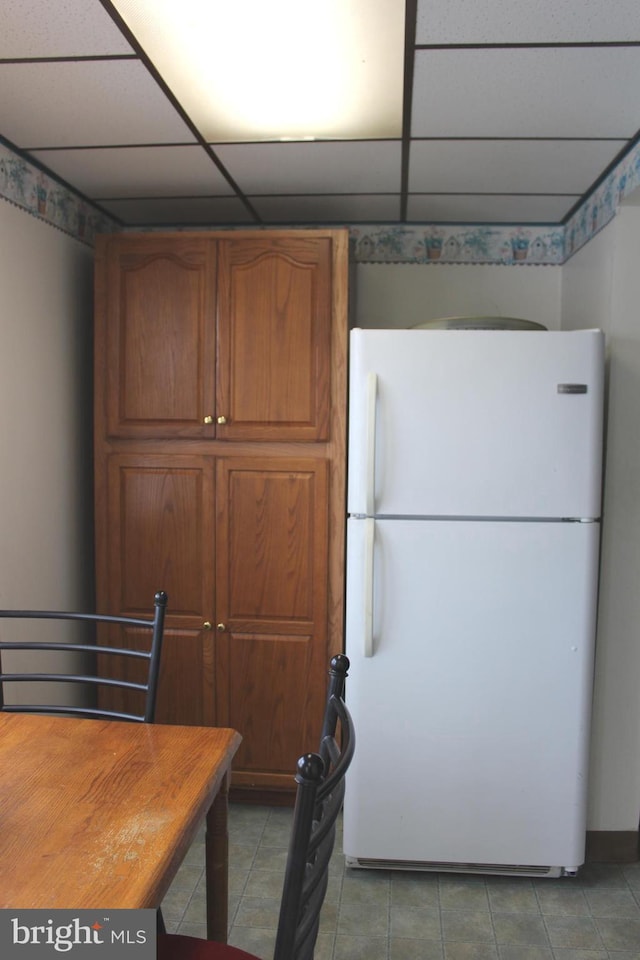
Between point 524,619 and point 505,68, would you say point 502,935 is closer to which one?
point 524,619

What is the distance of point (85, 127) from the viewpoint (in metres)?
2.07

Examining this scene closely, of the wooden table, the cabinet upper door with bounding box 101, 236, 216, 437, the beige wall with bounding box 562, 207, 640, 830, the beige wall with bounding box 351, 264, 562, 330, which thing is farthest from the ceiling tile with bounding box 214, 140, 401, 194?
the wooden table

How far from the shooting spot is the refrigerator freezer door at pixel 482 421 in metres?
2.16

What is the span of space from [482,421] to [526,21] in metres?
1.02

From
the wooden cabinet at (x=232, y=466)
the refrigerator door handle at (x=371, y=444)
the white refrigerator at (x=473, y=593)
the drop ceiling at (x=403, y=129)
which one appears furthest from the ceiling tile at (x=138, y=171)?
the refrigerator door handle at (x=371, y=444)

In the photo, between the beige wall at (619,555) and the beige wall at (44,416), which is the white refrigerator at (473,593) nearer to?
the beige wall at (619,555)

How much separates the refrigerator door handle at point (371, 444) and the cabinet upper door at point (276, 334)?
1.26 ft

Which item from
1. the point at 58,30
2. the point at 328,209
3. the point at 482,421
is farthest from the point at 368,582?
the point at 58,30

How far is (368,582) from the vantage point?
2211 millimetres

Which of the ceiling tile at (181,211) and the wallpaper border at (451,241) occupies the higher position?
the ceiling tile at (181,211)

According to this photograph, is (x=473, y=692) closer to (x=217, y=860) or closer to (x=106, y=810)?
(x=217, y=860)

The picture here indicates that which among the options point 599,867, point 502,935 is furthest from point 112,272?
point 599,867

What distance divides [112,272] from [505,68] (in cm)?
149

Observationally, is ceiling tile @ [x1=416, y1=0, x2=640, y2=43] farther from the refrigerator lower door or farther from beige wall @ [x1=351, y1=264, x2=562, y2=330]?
beige wall @ [x1=351, y1=264, x2=562, y2=330]
